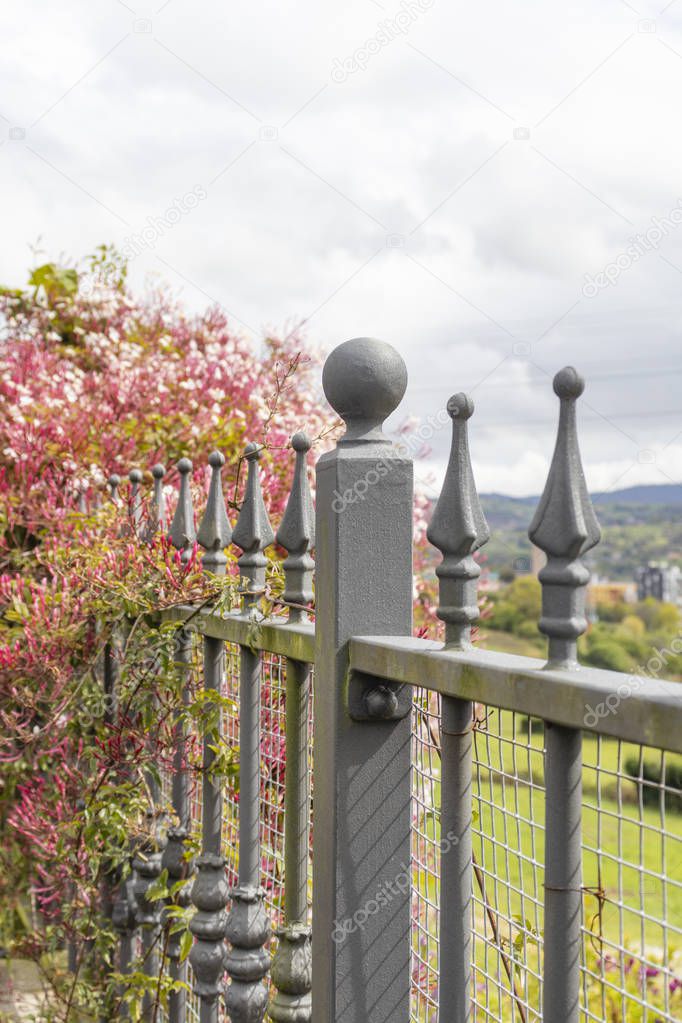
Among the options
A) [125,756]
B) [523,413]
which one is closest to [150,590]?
[125,756]

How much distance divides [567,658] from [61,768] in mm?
3233

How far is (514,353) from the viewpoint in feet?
11.7

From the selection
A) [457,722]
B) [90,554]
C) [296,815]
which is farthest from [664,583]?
[457,722]

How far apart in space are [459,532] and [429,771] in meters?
0.50

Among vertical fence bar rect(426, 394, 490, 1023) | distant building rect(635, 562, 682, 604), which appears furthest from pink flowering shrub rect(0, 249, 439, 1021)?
distant building rect(635, 562, 682, 604)

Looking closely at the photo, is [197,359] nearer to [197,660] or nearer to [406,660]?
[197,660]

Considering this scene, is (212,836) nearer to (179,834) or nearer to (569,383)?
(179,834)

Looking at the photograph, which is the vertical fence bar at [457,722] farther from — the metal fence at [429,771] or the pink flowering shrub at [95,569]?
the pink flowering shrub at [95,569]

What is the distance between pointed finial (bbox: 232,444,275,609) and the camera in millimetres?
2188

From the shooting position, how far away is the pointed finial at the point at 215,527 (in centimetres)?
247

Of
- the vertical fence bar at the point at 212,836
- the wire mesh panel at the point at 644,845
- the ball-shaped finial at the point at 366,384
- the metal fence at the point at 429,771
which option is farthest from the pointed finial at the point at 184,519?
the wire mesh panel at the point at 644,845

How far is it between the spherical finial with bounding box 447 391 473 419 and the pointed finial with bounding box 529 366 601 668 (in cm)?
23
